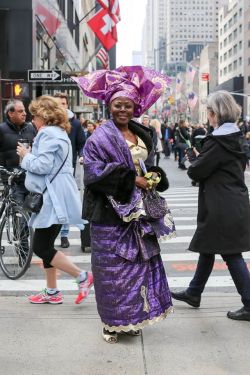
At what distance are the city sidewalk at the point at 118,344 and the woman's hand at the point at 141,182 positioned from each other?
44.0 inches

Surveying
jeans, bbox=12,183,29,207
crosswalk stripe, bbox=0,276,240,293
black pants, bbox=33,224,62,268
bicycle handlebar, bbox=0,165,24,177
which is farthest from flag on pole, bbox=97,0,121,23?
black pants, bbox=33,224,62,268

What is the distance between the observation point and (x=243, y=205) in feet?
15.2

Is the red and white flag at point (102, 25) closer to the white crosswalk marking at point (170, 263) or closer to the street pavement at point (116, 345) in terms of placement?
the white crosswalk marking at point (170, 263)

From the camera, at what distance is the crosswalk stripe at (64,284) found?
5867 mm

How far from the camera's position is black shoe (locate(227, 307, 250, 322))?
4668 millimetres

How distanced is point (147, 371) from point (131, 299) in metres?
0.54

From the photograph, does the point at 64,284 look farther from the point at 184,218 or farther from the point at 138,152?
the point at 184,218

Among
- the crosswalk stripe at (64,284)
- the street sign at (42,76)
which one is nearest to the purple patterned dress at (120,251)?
the crosswalk stripe at (64,284)

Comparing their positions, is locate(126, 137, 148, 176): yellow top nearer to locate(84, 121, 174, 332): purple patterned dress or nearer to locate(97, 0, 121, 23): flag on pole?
locate(84, 121, 174, 332): purple patterned dress

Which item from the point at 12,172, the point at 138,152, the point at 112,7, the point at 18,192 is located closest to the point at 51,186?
the point at 138,152

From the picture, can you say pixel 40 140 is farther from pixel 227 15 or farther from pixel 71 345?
pixel 227 15

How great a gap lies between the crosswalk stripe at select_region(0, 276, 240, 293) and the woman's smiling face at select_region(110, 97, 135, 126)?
89.7 inches

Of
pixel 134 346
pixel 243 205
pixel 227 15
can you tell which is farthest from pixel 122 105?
pixel 227 15

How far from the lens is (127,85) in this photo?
4.21 metres
